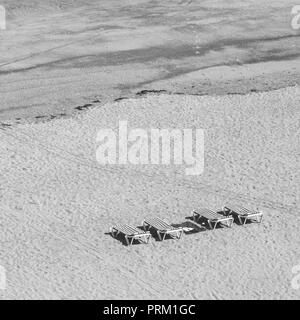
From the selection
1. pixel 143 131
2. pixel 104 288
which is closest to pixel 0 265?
→ pixel 104 288

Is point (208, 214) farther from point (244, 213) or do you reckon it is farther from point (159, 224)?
point (159, 224)

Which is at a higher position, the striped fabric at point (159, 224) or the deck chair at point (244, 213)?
the striped fabric at point (159, 224)

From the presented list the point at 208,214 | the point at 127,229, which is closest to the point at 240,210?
the point at 208,214

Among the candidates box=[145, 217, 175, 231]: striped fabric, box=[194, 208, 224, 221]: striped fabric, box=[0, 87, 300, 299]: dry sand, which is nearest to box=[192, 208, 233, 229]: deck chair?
box=[194, 208, 224, 221]: striped fabric

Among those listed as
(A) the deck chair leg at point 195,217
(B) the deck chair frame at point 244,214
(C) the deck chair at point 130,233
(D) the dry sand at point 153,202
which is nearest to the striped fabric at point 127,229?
(C) the deck chair at point 130,233

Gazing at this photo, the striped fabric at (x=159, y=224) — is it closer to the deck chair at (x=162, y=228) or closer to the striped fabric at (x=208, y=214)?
the deck chair at (x=162, y=228)

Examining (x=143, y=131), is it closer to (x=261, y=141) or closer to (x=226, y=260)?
(x=261, y=141)
